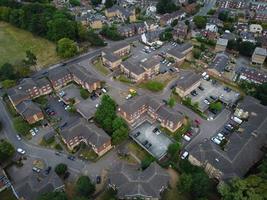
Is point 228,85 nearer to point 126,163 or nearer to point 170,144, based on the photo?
point 170,144

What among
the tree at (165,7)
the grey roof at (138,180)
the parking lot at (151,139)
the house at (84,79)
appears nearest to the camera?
the grey roof at (138,180)

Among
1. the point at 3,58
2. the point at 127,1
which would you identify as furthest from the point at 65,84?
the point at 127,1

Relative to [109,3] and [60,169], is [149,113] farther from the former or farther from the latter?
[109,3]

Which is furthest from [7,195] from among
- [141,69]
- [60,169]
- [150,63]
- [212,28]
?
[212,28]

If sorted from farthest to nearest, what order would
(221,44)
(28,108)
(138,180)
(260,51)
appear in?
(221,44) < (260,51) < (28,108) < (138,180)

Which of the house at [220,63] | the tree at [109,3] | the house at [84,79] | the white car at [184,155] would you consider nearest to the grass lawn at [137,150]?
the white car at [184,155]

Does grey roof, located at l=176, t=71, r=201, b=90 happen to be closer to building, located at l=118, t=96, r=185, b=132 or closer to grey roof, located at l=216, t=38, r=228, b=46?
building, located at l=118, t=96, r=185, b=132

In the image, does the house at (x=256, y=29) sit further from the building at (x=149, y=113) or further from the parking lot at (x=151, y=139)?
the parking lot at (x=151, y=139)
